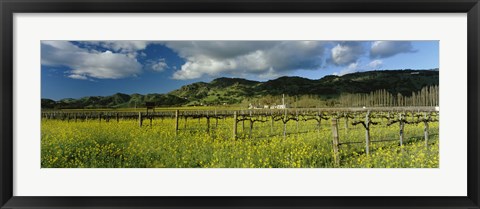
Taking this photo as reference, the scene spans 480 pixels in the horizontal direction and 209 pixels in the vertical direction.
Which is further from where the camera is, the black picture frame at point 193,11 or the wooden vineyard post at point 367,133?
the wooden vineyard post at point 367,133

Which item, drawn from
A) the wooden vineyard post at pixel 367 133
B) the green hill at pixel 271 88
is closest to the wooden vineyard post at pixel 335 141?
the green hill at pixel 271 88

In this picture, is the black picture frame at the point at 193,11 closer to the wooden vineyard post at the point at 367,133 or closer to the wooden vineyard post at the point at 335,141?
the wooden vineyard post at the point at 335,141

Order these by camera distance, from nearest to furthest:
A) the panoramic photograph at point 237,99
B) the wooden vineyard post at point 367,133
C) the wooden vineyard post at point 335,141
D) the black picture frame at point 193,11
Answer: the black picture frame at point 193,11, the panoramic photograph at point 237,99, the wooden vineyard post at point 335,141, the wooden vineyard post at point 367,133

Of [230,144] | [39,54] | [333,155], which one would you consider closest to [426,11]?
[333,155]

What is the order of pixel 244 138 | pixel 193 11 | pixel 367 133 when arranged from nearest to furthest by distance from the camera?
pixel 193 11, pixel 367 133, pixel 244 138

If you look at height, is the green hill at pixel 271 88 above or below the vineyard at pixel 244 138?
above

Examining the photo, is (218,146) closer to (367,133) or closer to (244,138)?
(244,138)

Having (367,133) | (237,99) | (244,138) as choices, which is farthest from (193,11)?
(367,133)
